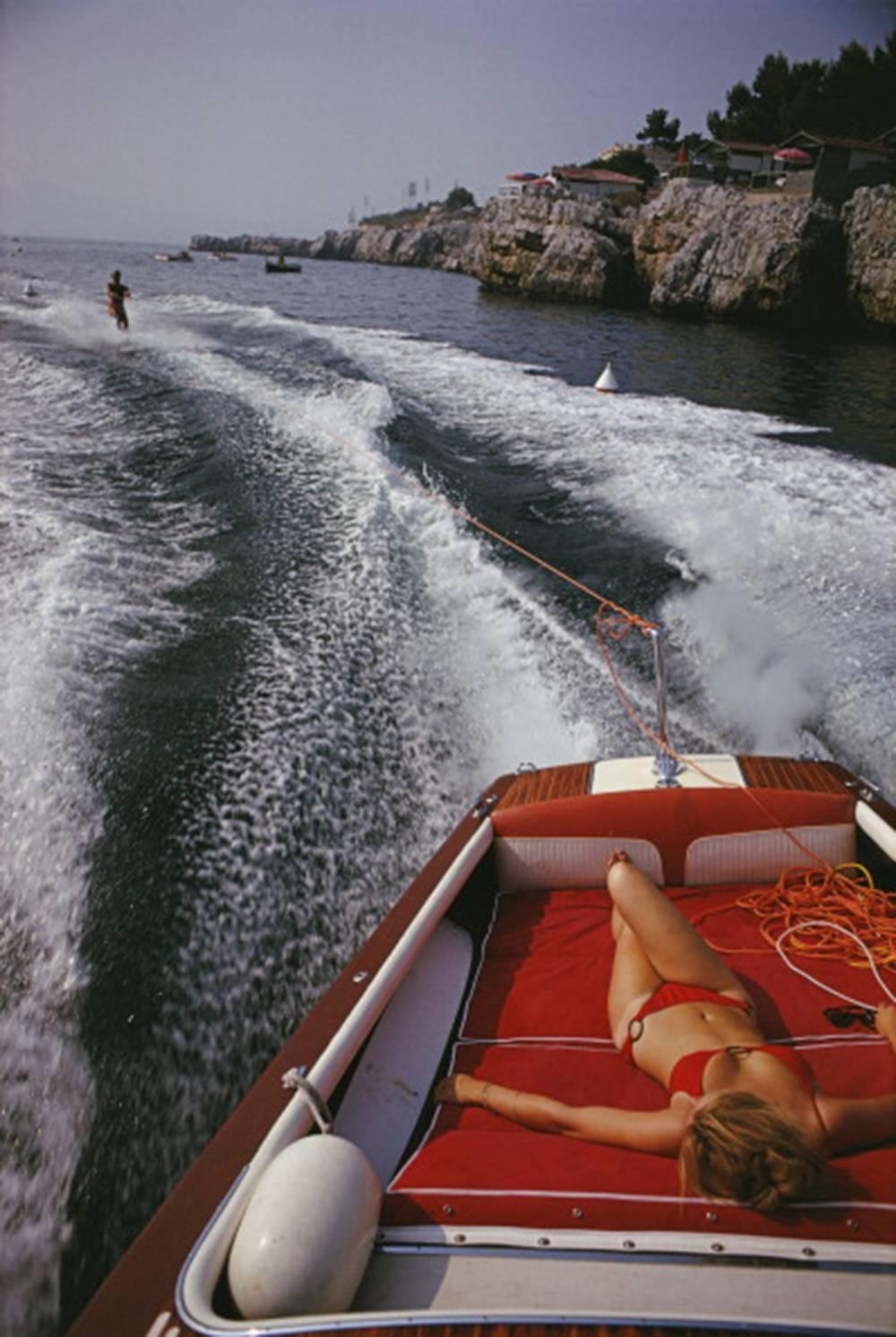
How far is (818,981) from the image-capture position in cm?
249

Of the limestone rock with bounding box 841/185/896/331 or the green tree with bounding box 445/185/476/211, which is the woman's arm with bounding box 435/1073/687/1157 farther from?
the green tree with bounding box 445/185/476/211

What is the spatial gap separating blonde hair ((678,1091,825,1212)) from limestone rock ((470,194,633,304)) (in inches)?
1361

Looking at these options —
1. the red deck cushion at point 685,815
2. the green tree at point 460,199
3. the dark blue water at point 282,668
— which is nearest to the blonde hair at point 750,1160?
the red deck cushion at point 685,815

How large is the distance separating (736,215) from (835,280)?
4258mm

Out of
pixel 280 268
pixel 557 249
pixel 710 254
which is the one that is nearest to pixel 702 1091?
pixel 710 254

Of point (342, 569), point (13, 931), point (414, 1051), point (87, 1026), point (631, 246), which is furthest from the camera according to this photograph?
point (631, 246)

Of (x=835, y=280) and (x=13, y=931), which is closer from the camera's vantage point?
(x=13, y=931)

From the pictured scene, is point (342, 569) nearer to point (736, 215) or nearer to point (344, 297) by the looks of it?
point (736, 215)

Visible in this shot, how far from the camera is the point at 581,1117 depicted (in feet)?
6.33

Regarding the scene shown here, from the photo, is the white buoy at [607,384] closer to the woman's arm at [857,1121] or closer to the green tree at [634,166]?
the woman's arm at [857,1121]

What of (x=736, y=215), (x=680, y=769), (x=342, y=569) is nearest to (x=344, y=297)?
(x=736, y=215)

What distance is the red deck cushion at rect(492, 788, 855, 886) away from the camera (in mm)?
3020

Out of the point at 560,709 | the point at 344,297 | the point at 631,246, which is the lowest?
the point at 560,709

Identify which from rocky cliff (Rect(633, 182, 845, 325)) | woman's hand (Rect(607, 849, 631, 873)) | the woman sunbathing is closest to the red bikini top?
the woman sunbathing
